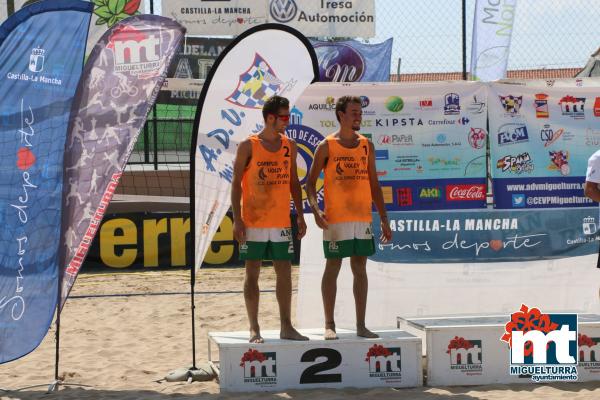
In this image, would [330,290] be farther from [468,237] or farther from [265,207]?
[468,237]

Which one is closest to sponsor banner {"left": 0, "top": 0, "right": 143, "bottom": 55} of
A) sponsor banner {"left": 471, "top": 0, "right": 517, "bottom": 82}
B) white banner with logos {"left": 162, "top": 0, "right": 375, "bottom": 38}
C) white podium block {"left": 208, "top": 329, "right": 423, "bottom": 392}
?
white banner with logos {"left": 162, "top": 0, "right": 375, "bottom": 38}

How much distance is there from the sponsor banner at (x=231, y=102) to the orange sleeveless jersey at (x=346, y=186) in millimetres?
580

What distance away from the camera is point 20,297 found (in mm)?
5625

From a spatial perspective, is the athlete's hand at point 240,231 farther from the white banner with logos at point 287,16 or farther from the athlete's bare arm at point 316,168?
the white banner with logos at point 287,16

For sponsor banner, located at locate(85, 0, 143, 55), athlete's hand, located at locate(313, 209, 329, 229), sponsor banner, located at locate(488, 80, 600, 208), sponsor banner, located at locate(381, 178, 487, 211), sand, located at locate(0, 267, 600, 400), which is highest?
sponsor banner, located at locate(85, 0, 143, 55)

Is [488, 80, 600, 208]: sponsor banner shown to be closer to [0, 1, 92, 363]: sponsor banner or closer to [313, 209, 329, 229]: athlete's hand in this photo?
[313, 209, 329, 229]: athlete's hand

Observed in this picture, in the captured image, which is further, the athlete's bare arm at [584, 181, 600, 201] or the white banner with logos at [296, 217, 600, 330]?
the white banner with logos at [296, 217, 600, 330]

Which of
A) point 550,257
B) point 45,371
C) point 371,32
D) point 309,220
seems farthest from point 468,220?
point 371,32

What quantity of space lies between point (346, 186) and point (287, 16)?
10411mm

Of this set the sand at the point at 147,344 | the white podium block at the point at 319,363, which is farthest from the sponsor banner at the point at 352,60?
the white podium block at the point at 319,363

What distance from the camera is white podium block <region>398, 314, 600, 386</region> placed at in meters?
5.85

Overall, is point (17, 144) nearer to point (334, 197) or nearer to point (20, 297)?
point (20, 297)

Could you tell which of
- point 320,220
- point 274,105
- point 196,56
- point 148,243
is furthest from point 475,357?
point 196,56

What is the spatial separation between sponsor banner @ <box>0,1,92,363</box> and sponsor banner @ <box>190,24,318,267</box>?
84 cm
